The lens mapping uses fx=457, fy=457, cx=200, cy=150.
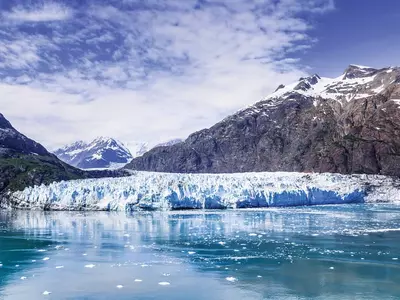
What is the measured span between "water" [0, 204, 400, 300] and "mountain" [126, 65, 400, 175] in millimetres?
86287

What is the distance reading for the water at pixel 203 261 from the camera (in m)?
15.8

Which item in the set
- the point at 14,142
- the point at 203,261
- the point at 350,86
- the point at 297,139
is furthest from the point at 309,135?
the point at 203,261

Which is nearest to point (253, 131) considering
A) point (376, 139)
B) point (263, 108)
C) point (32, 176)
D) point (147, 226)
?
point (263, 108)

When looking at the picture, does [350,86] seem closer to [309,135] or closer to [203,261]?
[309,135]

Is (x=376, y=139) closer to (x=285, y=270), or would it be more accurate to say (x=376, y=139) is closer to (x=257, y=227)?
(x=257, y=227)

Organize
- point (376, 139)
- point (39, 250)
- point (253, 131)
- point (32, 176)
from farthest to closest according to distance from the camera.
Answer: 1. point (253, 131)
2. point (376, 139)
3. point (32, 176)
4. point (39, 250)

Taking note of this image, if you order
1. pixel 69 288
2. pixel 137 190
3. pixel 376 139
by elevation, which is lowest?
pixel 69 288

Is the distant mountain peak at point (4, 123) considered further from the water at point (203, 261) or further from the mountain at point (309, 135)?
the water at point (203, 261)

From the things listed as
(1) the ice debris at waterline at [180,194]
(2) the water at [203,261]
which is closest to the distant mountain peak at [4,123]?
(1) the ice debris at waterline at [180,194]

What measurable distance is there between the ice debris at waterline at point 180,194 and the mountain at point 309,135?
55867 mm

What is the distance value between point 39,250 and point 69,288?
31.6 feet

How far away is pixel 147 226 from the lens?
35188 millimetres

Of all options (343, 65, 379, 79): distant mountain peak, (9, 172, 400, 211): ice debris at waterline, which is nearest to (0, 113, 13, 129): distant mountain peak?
(9, 172, 400, 211): ice debris at waterline

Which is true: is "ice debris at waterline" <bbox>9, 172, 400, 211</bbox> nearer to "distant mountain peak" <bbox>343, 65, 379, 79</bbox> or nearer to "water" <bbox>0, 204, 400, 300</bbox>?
"water" <bbox>0, 204, 400, 300</bbox>
